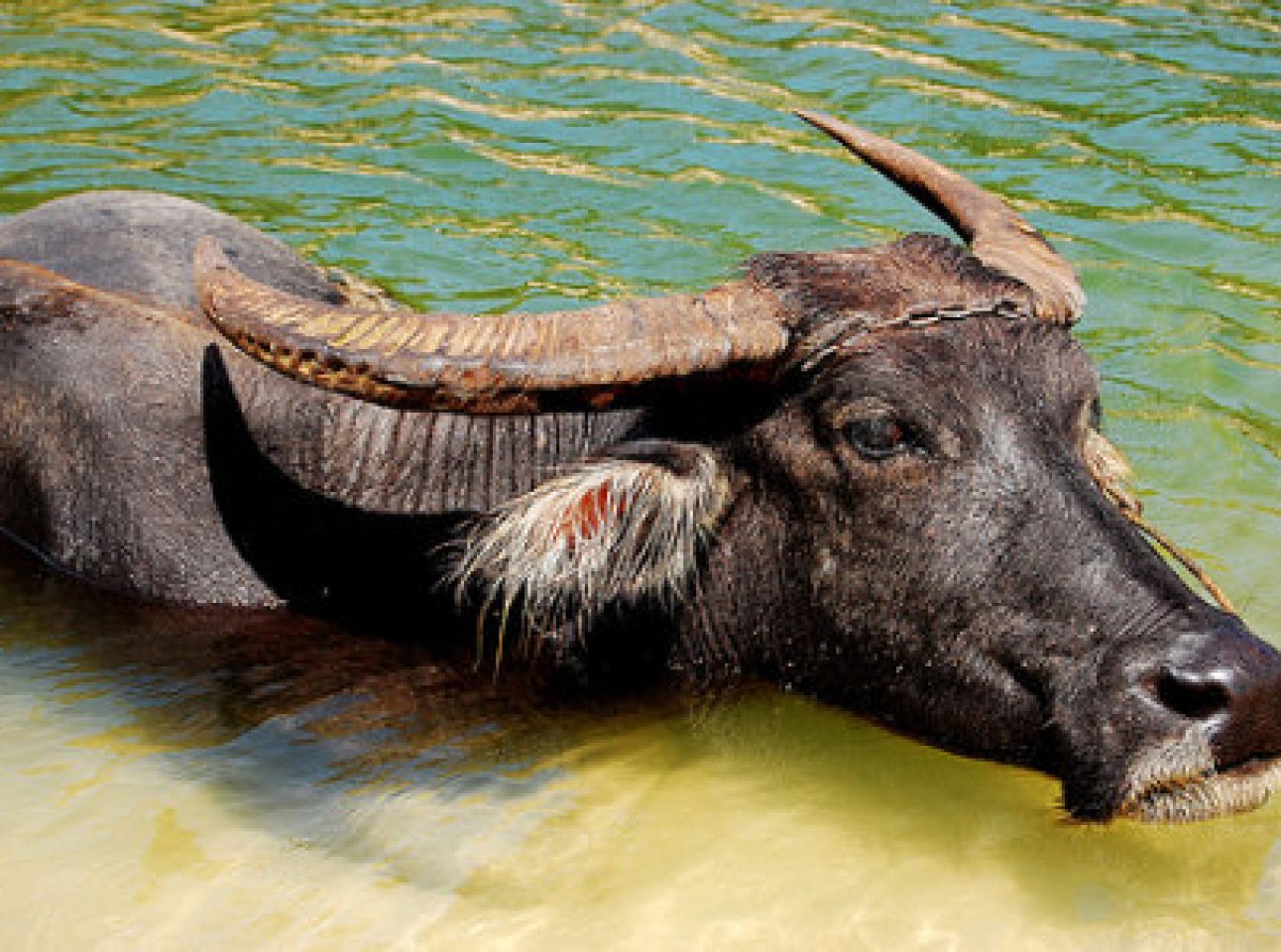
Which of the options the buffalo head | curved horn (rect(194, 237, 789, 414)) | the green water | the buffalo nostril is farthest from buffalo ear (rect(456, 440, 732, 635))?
the buffalo nostril

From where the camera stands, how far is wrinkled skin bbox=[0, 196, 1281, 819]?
3.41 metres

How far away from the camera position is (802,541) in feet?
12.8

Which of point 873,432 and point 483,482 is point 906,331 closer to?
point 873,432

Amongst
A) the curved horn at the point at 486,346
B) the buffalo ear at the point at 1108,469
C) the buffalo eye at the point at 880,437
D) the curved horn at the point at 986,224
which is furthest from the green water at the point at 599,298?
the curved horn at the point at 986,224

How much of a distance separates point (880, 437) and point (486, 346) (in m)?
0.91

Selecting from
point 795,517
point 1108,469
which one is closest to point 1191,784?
point 795,517

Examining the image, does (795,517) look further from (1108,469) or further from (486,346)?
(1108,469)

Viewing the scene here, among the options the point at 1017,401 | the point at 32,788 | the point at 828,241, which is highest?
the point at 1017,401

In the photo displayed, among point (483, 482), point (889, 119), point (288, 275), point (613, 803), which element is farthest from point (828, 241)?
point (613, 803)

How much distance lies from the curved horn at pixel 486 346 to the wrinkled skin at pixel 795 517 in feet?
0.56

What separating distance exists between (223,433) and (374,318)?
41.0 inches

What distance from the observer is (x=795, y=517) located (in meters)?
3.90

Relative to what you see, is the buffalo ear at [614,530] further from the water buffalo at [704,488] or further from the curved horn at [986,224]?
the curved horn at [986,224]

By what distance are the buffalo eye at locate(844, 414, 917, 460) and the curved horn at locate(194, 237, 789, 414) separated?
0.83 feet
